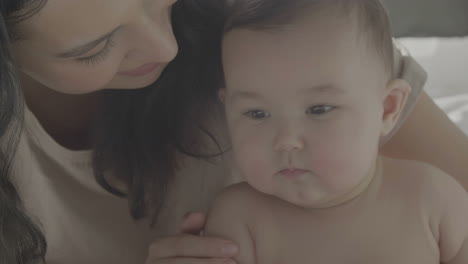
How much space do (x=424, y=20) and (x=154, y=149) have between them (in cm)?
121

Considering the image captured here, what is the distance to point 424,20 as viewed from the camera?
1.91m

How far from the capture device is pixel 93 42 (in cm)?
67

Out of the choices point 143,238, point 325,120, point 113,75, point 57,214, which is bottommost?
point 143,238

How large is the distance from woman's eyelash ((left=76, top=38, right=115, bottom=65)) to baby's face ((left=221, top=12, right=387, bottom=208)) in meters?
0.16

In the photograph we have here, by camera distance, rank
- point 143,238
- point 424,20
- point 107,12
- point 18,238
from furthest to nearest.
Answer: point 424,20, point 143,238, point 18,238, point 107,12

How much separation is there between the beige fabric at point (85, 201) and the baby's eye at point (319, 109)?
0.30 metres

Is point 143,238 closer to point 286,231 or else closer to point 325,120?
point 286,231

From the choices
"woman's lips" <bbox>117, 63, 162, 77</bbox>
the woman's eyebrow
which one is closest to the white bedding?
"woman's lips" <bbox>117, 63, 162, 77</bbox>

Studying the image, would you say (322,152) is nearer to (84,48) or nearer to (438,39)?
(84,48)

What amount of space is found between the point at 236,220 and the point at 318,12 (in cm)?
29

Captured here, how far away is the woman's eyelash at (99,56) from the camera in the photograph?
2.31 ft

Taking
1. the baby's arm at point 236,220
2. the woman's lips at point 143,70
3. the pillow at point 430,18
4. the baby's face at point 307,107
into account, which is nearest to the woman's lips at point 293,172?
the baby's face at point 307,107

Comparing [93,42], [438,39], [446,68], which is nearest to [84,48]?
[93,42]

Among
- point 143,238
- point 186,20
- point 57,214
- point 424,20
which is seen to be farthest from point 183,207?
point 424,20
